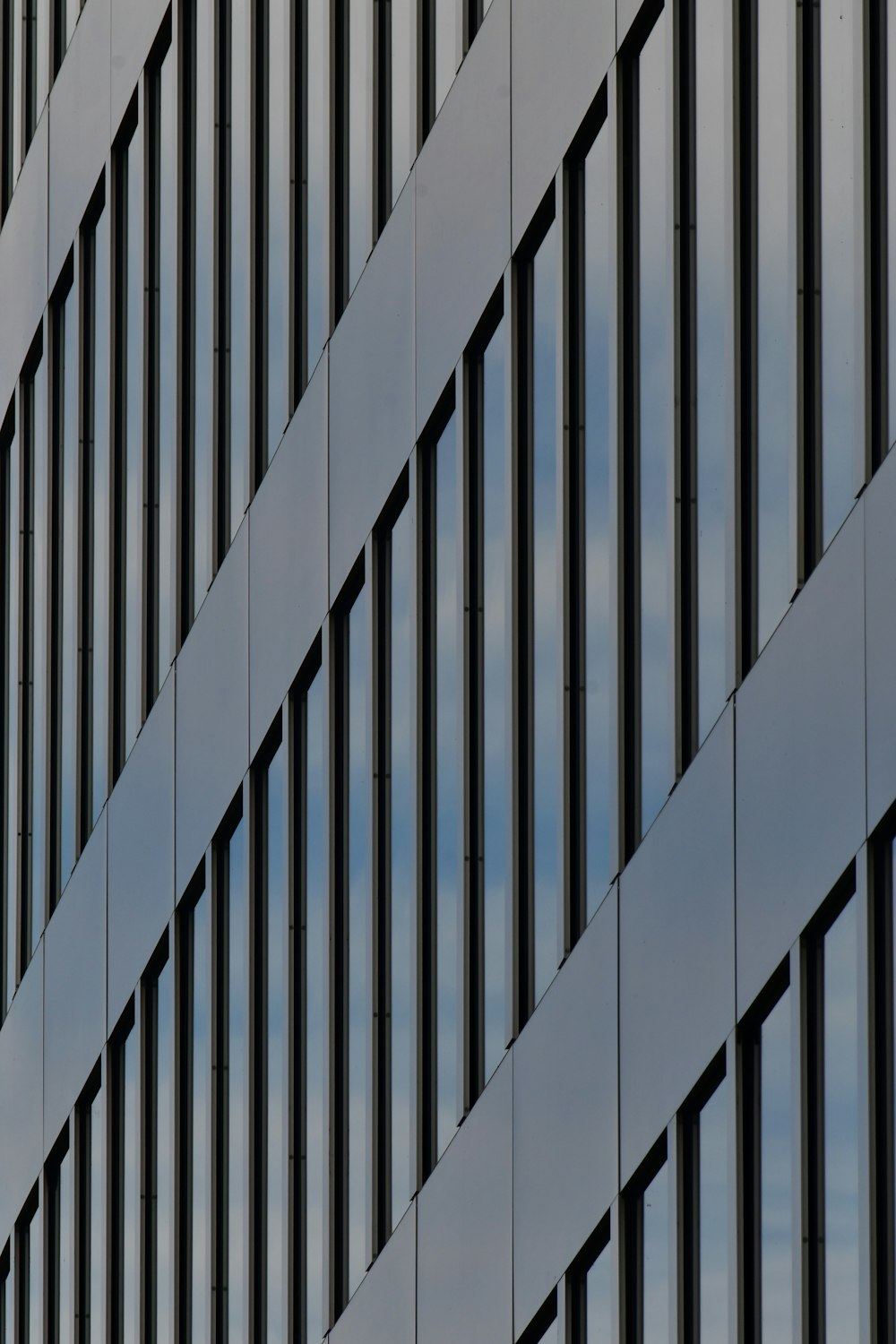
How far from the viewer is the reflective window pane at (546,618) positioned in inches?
711

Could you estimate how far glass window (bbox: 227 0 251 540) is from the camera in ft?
76.6

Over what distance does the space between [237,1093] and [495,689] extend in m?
5.56

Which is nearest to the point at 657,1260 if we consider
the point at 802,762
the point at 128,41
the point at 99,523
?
the point at 802,762

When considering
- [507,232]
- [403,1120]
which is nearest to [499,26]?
[507,232]

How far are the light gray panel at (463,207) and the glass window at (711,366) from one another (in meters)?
2.71

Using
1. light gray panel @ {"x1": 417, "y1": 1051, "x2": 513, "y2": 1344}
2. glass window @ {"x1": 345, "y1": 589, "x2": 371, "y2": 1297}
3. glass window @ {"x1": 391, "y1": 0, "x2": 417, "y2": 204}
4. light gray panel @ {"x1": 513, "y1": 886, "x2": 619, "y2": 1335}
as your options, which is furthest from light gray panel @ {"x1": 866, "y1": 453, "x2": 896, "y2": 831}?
glass window @ {"x1": 391, "y1": 0, "x2": 417, "y2": 204}

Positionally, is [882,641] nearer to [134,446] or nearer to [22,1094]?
[134,446]

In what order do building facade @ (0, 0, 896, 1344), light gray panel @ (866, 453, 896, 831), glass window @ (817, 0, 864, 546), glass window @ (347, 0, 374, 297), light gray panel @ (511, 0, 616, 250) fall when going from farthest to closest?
glass window @ (347, 0, 374, 297), light gray panel @ (511, 0, 616, 250), building facade @ (0, 0, 896, 1344), glass window @ (817, 0, 864, 546), light gray panel @ (866, 453, 896, 831)

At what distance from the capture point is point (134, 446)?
25797 millimetres

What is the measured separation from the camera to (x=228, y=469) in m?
23.7

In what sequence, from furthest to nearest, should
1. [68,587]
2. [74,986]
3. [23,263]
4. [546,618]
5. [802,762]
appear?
1. [23,263]
2. [68,587]
3. [74,986]
4. [546,618]
5. [802,762]

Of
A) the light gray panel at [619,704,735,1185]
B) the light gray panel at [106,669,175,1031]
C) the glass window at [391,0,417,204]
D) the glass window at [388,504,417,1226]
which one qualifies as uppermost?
the glass window at [391,0,417,204]

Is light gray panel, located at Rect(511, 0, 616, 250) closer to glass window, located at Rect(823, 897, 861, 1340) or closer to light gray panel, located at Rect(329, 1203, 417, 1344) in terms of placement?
glass window, located at Rect(823, 897, 861, 1340)

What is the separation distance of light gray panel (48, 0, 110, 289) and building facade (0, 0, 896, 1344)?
0.08m
